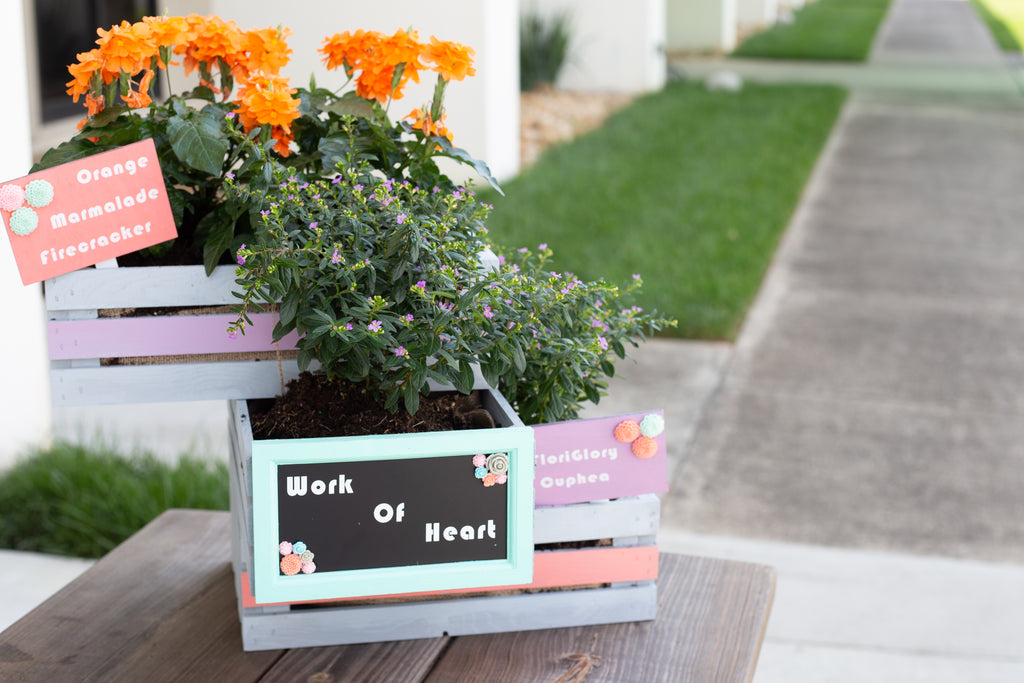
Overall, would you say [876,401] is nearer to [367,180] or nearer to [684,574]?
[684,574]

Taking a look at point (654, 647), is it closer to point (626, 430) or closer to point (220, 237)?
point (626, 430)

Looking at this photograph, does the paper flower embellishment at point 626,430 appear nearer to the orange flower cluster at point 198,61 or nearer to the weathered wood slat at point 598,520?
the weathered wood slat at point 598,520

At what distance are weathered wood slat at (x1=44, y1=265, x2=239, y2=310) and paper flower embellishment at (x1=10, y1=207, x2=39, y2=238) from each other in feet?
0.26

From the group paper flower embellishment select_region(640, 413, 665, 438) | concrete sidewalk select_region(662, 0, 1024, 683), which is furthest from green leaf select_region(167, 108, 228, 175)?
concrete sidewalk select_region(662, 0, 1024, 683)

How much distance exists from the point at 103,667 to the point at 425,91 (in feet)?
14.2

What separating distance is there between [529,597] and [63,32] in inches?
298

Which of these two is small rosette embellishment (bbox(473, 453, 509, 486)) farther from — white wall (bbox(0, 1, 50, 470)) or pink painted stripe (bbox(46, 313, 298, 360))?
white wall (bbox(0, 1, 50, 470))

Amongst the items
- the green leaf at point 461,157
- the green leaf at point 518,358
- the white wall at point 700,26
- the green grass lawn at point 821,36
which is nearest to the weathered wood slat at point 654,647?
the green leaf at point 518,358

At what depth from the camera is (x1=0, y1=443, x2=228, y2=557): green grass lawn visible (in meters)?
2.72

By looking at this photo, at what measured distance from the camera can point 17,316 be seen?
2.90m

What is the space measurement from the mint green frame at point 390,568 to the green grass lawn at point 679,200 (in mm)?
2516

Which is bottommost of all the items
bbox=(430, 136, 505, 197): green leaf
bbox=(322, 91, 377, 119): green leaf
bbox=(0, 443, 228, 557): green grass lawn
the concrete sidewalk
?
the concrete sidewalk

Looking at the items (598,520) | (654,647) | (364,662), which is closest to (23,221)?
(364,662)

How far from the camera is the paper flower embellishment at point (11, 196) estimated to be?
46.5 inches
